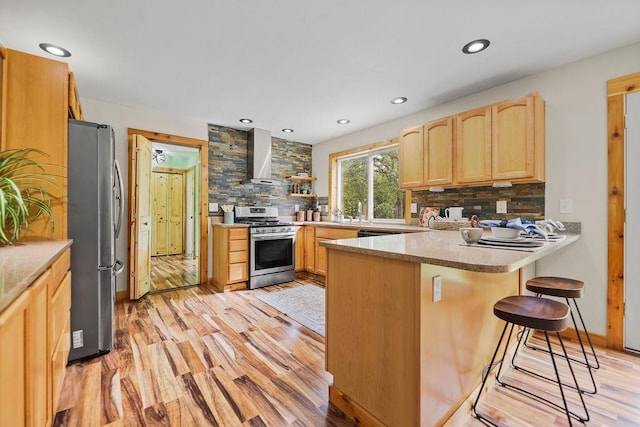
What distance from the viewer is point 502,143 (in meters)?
2.52

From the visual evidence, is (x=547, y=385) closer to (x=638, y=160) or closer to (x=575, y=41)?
(x=638, y=160)

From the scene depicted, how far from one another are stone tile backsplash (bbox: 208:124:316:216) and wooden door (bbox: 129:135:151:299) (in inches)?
35.7

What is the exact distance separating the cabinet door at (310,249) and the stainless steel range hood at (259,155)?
1.07m

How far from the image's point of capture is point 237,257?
3746 millimetres

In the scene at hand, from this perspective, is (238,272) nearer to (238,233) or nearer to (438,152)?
(238,233)

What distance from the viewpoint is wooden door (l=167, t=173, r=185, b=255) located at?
658cm

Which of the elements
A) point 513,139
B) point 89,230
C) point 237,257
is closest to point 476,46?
point 513,139

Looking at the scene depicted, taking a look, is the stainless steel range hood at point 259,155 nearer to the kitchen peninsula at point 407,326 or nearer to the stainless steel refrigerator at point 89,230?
the stainless steel refrigerator at point 89,230

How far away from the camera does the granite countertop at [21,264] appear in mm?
745

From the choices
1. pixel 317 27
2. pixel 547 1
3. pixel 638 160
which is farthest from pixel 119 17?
pixel 638 160

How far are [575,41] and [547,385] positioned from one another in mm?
2415

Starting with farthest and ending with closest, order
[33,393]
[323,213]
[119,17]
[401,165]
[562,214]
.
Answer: [323,213] → [401,165] → [562,214] → [119,17] → [33,393]

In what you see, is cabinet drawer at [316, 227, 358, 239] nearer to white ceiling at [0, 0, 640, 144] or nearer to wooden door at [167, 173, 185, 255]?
white ceiling at [0, 0, 640, 144]

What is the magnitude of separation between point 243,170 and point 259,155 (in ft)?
1.22
